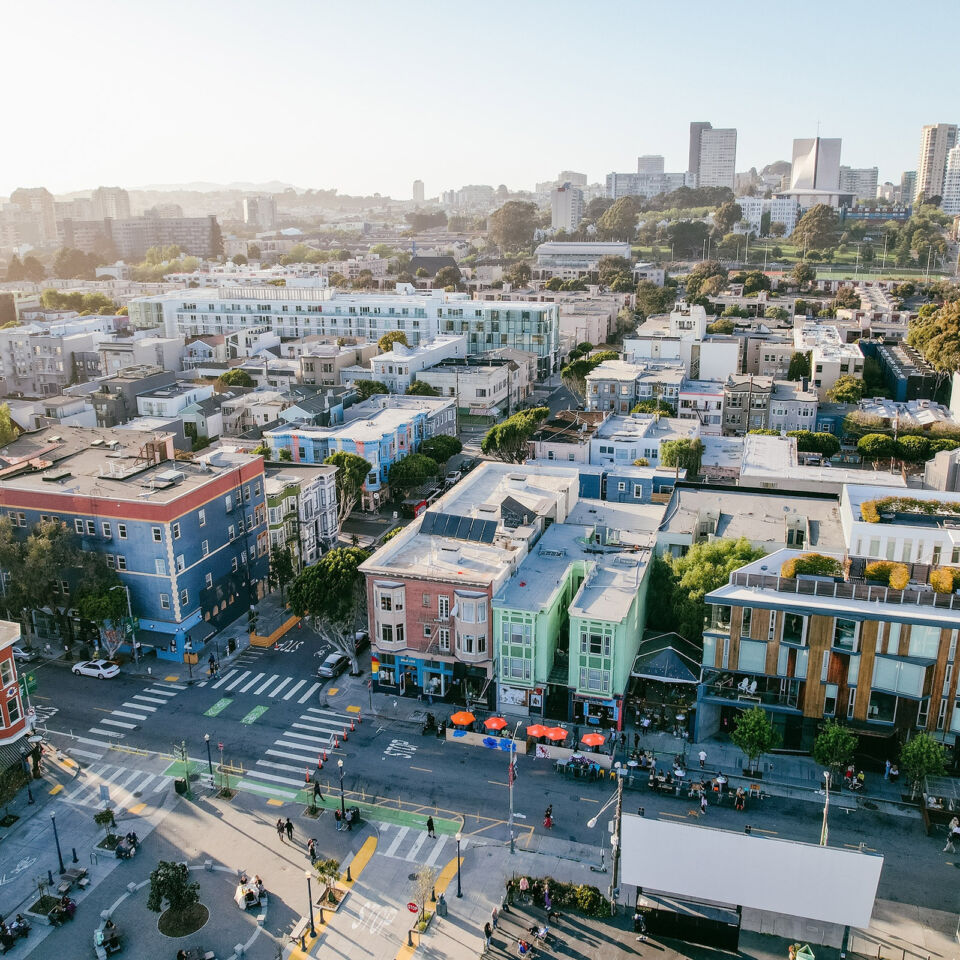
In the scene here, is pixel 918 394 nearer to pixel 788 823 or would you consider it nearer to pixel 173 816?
pixel 788 823

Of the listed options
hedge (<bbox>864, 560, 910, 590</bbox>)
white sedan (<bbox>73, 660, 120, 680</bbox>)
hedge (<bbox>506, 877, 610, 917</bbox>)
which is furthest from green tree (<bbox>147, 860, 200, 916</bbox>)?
hedge (<bbox>864, 560, 910, 590</bbox>)

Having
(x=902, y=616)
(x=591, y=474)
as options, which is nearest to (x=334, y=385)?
(x=591, y=474)

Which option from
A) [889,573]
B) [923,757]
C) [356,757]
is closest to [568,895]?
[356,757]

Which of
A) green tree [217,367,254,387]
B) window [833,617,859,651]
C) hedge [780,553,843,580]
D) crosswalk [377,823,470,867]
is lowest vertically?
crosswalk [377,823,470,867]

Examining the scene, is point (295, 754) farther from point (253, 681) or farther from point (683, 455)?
point (683, 455)

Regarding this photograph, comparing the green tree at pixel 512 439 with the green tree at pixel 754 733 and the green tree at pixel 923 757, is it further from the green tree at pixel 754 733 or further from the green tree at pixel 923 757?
the green tree at pixel 923 757

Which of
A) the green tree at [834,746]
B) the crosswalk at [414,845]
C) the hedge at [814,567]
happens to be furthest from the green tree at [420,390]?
the green tree at [834,746]

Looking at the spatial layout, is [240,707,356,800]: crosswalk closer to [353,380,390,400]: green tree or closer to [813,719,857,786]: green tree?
[813,719,857,786]: green tree
